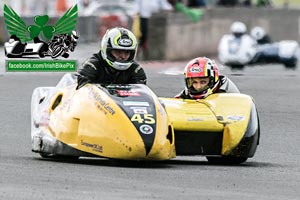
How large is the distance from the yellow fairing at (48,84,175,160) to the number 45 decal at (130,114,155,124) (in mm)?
46

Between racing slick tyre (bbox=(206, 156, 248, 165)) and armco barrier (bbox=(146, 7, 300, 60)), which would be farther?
armco barrier (bbox=(146, 7, 300, 60))

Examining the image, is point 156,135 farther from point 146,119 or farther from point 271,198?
point 271,198

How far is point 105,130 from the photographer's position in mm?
10875

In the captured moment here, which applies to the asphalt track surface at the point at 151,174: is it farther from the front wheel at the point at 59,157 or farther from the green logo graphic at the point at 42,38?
the green logo graphic at the point at 42,38

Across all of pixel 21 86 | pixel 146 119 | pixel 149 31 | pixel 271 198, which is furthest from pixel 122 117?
pixel 149 31

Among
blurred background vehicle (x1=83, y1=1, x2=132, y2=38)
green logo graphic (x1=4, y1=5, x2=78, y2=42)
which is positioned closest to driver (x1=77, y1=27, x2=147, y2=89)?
green logo graphic (x1=4, y1=5, x2=78, y2=42)

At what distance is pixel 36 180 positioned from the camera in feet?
32.0

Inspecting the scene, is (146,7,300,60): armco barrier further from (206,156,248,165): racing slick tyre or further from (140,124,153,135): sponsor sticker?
(140,124,153,135): sponsor sticker

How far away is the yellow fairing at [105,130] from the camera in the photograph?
10812 millimetres

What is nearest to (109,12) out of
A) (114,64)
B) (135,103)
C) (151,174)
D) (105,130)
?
(114,64)

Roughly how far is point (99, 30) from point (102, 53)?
25.8 metres

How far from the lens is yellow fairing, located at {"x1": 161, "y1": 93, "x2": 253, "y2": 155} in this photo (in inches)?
458

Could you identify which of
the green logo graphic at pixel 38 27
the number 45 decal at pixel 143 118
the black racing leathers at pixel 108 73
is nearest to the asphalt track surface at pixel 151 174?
the number 45 decal at pixel 143 118

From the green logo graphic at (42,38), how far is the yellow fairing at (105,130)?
5605mm
